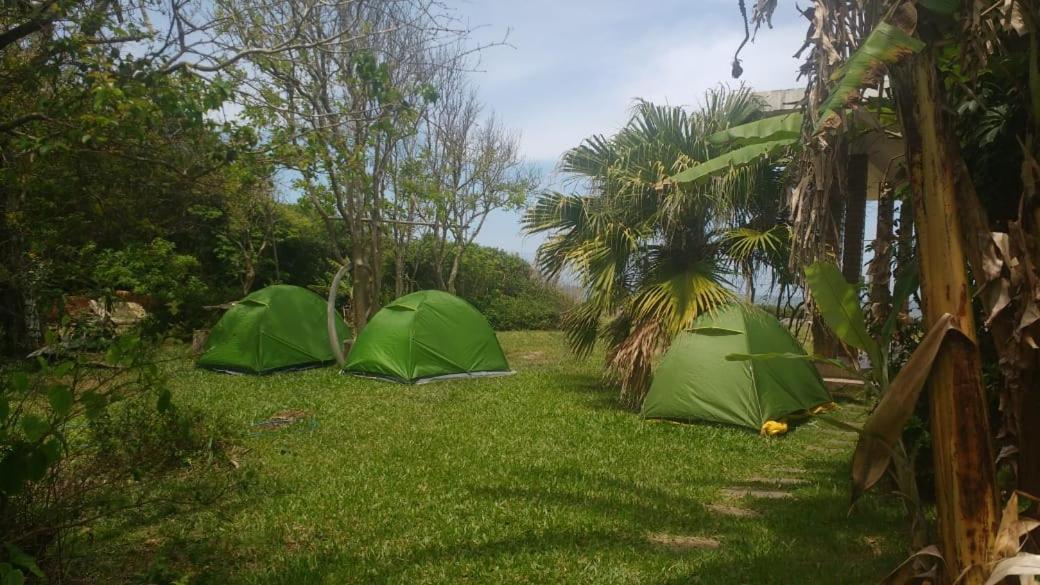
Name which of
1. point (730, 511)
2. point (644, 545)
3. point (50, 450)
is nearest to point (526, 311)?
point (730, 511)

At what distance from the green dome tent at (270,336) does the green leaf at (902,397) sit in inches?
466

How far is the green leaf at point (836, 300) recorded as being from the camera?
3.49 metres

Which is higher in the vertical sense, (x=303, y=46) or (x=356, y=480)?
(x=303, y=46)

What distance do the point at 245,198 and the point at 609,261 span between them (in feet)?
34.1

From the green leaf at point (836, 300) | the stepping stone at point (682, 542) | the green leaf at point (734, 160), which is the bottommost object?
the stepping stone at point (682, 542)

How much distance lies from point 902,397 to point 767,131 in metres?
2.06

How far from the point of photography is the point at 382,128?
7.06m

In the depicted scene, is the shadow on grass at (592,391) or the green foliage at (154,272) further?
the green foliage at (154,272)

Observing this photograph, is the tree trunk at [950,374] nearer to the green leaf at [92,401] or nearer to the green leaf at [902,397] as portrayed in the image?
the green leaf at [902,397]

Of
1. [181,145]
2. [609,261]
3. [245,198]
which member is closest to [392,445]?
[609,261]

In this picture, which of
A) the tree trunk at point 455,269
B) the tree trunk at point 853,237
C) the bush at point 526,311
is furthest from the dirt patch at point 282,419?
the bush at point 526,311

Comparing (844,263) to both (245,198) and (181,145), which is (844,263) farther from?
(245,198)

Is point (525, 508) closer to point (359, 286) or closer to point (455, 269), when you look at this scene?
point (359, 286)

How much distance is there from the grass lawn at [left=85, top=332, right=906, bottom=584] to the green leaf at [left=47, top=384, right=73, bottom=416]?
5.69 ft
